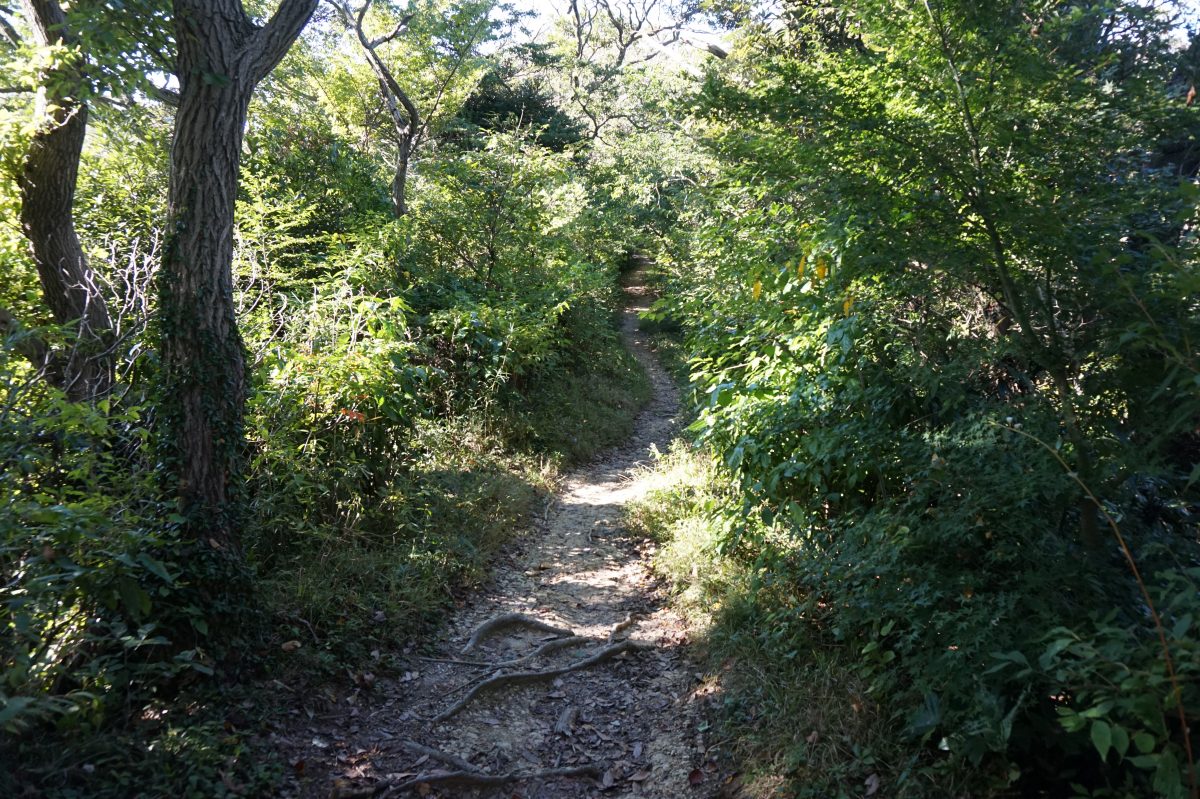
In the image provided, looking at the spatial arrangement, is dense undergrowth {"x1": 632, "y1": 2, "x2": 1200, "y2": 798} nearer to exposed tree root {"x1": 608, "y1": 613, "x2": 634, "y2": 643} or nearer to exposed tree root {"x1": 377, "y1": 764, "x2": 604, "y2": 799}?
exposed tree root {"x1": 377, "y1": 764, "x2": 604, "y2": 799}

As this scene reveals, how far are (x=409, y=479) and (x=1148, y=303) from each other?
548 cm

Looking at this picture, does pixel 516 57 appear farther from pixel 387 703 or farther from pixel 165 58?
pixel 387 703

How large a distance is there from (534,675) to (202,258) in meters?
3.37

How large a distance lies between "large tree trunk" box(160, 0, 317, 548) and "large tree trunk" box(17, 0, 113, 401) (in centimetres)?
143

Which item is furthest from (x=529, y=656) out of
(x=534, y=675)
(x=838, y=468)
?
(x=838, y=468)

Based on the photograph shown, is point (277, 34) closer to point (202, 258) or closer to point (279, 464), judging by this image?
point (202, 258)

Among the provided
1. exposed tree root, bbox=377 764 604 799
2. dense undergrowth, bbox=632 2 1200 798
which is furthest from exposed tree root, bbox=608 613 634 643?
exposed tree root, bbox=377 764 604 799

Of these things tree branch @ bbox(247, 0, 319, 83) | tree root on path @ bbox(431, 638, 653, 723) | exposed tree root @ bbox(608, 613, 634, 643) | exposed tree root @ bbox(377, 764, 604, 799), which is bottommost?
exposed tree root @ bbox(377, 764, 604, 799)

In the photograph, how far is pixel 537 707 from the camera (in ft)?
15.1

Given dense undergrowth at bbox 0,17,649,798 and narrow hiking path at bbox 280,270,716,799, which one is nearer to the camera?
dense undergrowth at bbox 0,17,649,798

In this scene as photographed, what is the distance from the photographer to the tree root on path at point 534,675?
435cm

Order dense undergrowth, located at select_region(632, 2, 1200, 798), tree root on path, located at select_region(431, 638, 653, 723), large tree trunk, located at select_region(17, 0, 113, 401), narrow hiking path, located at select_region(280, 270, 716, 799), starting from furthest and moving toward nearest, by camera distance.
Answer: large tree trunk, located at select_region(17, 0, 113, 401) < tree root on path, located at select_region(431, 638, 653, 723) < narrow hiking path, located at select_region(280, 270, 716, 799) < dense undergrowth, located at select_region(632, 2, 1200, 798)

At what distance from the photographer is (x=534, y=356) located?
32.7ft

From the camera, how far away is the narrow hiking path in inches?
147
